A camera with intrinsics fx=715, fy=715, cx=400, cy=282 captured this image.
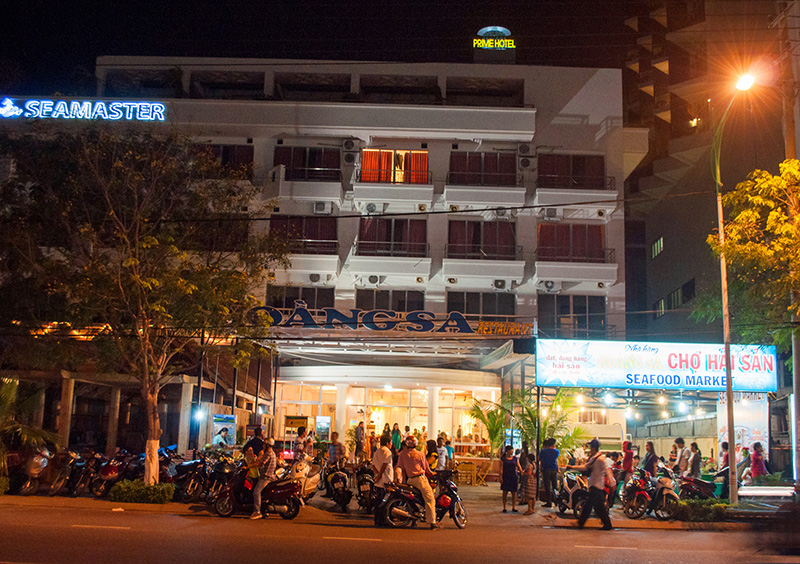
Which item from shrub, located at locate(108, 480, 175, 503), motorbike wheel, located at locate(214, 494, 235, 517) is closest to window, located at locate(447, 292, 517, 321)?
shrub, located at locate(108, 480, 175, 503)

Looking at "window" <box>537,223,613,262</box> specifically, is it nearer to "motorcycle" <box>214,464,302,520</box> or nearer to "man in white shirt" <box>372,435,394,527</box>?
"man in white shirt" <box>372,435,394,527</box>

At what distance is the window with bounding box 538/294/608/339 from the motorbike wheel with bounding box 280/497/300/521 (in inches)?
688

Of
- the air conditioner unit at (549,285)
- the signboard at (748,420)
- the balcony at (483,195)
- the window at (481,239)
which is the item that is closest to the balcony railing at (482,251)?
the window at (481,239)

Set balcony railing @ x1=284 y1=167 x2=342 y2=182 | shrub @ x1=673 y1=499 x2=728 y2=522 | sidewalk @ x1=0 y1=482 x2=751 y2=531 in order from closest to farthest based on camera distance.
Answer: sidewalk @ x1=0 y1=482 x2=751 y2=531 < shrub @ x1=673 y1=499 x2=728 y2=522 < balcony railing @ x1=284 y1=167 x2=342 y2=182

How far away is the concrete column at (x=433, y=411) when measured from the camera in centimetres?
2905

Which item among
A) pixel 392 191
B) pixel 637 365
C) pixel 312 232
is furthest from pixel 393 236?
pixel 637 365

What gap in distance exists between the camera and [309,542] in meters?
11.5

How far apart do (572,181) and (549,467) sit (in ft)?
53.5

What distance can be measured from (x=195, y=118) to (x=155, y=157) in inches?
546

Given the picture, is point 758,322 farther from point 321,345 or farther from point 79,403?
point 79,403

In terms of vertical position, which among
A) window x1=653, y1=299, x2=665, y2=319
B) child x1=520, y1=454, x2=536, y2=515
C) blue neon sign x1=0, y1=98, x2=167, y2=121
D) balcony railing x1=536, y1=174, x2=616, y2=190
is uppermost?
blue neon sign x1=0, y1=98, x2=167, y2=121

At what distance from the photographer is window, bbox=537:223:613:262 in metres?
31.2

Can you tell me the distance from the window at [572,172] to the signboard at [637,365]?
42.0 feet

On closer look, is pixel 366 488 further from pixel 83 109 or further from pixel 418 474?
pixel 83 109
